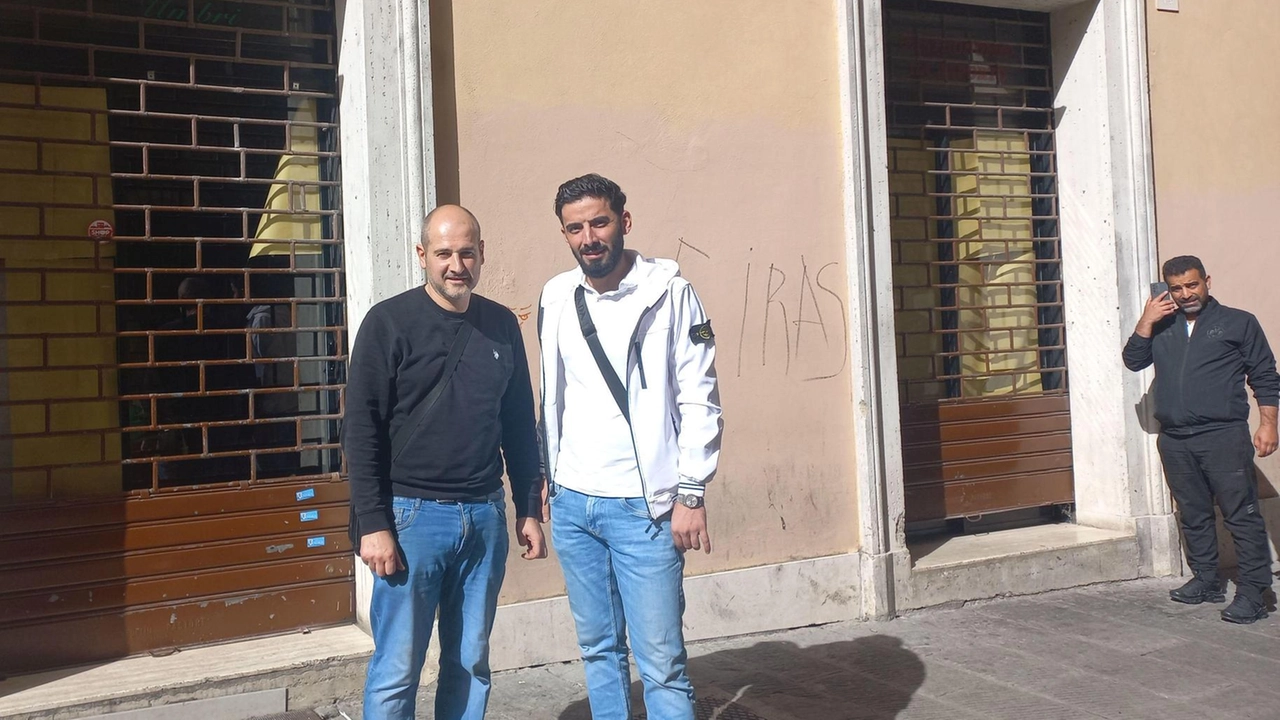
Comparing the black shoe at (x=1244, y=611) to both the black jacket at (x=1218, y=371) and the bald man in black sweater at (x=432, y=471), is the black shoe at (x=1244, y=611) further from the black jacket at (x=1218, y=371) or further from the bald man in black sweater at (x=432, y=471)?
the bald man in black sweater at (x=432, y=471)

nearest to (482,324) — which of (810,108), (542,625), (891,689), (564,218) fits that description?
(564,218)

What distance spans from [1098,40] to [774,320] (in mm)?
3146

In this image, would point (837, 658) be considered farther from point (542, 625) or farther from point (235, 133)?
point (235, 133)

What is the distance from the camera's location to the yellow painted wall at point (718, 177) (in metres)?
5.34

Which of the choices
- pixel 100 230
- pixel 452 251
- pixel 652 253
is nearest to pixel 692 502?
pixel 452 251

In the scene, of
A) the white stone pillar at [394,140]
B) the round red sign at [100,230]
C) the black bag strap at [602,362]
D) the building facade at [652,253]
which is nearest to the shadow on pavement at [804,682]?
the building facade at [652,253]

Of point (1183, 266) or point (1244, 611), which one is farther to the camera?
point (1183, 266)

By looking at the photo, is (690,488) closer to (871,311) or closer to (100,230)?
(871,311)

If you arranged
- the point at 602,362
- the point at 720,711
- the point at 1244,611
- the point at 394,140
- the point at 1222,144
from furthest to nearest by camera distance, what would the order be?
the point at 1222,144
the point at 1244,611
the point at 394,140
the point at 720,711
the point at 602,362

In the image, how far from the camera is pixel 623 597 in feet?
11.6

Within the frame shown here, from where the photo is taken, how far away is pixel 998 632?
19.4ft

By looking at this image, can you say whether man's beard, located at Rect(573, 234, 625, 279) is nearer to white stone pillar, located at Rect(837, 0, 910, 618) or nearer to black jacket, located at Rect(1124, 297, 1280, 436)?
white stone pillar, located at Rect(837, 0, 910, 618)

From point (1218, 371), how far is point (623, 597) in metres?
4.32

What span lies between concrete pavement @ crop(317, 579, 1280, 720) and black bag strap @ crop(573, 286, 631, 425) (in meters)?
1.75
